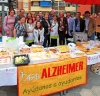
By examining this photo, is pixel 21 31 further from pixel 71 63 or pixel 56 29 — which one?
pixel 71 63

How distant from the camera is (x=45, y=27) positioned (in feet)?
19.8

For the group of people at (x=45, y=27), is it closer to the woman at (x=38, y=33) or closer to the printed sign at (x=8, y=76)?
the woman at (x=38, y=33)

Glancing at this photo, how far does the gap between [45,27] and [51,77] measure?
285 cm

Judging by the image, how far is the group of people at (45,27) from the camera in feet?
17.5

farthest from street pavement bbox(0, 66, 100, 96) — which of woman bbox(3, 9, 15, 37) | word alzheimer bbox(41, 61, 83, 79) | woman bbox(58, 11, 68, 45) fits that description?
woman bbox(58, 11, 68, 45)

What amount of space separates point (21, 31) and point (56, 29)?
1.41 metres

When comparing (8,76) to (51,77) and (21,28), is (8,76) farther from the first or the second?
(21,28)

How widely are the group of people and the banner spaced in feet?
6.29

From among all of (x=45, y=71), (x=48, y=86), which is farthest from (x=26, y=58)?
(x=48, y=86)

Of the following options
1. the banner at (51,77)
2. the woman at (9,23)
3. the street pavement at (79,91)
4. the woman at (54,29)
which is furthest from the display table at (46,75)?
the woman at (9,23)

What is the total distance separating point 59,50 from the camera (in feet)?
13.8

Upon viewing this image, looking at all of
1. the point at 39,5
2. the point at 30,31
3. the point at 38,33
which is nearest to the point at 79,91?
the point at 38,33

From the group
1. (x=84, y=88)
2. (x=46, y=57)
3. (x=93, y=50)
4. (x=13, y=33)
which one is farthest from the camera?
(x=13, y=33)

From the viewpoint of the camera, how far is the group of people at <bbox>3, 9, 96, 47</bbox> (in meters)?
5.33
